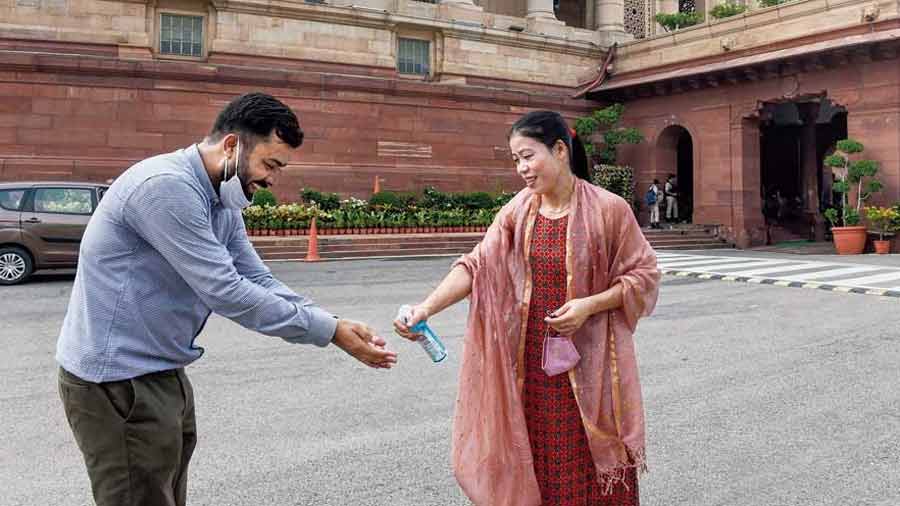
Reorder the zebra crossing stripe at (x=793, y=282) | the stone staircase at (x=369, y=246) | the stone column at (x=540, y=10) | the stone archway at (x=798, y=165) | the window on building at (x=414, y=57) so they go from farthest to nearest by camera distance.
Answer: the stone column at (x=540, y=10) → the stone archway at (x=798, y=165) → the window on building at (x=414, y=57) → the stone staircase at (x=369, y=246) → the zebra crossing stripe at (x=793, y=282)

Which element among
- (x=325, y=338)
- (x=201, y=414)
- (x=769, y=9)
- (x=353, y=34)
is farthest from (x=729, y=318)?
(x=353, y=34)

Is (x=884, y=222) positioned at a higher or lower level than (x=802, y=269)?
higher

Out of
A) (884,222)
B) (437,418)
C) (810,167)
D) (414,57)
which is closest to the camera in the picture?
(437,418)

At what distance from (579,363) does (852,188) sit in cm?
1849

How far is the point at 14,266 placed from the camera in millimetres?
10492

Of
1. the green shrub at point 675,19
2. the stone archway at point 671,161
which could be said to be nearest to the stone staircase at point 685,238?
the stone archway at point 671,161

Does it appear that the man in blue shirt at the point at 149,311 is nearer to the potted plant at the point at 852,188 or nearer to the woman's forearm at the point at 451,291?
the woman's forearm at the point at 451,291

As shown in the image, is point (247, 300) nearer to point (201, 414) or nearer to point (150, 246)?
point (150, 246)

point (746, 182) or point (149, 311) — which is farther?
point (746, 182)

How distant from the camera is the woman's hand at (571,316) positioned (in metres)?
2.36

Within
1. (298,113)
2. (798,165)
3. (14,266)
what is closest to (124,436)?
(14,266)

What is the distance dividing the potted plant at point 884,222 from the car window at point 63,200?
57.8 ft

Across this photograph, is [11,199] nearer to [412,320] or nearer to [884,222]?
[412,320]

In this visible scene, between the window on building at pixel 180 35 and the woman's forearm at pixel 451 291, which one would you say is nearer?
the woman's forearm at pixel 451 291
